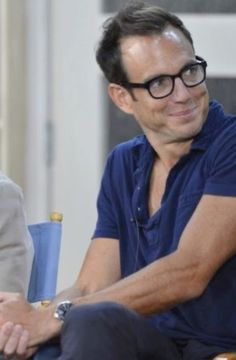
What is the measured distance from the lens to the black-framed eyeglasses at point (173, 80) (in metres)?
3.42

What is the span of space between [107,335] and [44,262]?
0.86 m

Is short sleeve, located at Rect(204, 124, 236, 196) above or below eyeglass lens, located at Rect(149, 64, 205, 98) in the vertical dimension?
below

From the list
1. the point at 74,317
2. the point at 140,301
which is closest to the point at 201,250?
the point at 140,301

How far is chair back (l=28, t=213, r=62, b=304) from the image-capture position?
12.5ft

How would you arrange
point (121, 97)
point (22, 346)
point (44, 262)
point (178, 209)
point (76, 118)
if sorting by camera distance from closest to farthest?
point (22, 346)
point (178, 209)
point (121, 97)
point (44, 262)
point (76, 118)

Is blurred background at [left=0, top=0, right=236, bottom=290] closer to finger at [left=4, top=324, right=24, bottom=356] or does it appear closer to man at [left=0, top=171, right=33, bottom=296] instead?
man at [left=0, top=171, right=33, bottom=296]

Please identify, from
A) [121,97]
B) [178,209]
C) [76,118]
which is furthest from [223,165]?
[76,118]

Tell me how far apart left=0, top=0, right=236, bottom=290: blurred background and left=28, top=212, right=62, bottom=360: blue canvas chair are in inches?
47.3

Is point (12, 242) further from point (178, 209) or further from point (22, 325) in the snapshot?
point (178, 209)

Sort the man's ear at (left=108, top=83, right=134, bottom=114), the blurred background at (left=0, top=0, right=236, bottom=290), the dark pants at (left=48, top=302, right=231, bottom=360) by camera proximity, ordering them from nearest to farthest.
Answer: the dark pants at (left=48, top=302, right=231, bottom=360)
the man's ear at (left=108, top=83, right=134, bottom=114)
the blurred background at (left=0, top=0, right=236, bottom=290)

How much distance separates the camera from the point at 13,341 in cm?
325

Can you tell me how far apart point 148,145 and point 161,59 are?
1.06 ft

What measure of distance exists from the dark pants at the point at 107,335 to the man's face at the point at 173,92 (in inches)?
23.1

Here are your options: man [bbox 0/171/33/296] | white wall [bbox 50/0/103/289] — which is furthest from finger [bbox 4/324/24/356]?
white wall [bbox 50/0/103/289]
